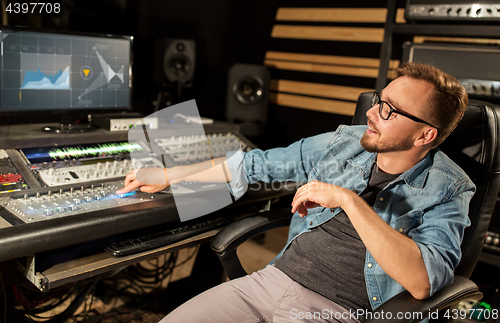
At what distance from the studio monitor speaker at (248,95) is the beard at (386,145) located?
143 centimetres

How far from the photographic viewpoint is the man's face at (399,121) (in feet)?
4.06

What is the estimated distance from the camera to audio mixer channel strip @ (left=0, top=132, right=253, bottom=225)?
3.94 ft

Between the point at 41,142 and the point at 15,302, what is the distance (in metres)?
0.93

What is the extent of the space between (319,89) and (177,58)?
1.24 m

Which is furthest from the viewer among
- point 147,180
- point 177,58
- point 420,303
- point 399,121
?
point 177,58

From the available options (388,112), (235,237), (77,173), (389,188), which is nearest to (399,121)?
(388,112)

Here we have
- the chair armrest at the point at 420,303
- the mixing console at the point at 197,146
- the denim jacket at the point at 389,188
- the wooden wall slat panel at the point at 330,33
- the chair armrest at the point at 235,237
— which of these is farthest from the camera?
the wooden wall slat panel at the point at 330,33

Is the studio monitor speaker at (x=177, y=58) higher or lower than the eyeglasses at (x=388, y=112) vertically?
higher

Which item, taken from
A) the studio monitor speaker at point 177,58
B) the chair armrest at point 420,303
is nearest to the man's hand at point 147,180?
the chair armrest at point 420,303

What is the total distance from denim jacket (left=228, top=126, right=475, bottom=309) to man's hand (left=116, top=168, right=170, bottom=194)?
259 millimetres

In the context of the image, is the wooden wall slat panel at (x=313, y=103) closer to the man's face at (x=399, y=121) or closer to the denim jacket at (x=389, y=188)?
the denim jacket at (x=389, y=188)

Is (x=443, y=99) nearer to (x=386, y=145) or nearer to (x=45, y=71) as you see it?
(x=386, y=145)

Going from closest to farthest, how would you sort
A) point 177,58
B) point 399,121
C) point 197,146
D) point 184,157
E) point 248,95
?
point 399,121 < point 184,157 < point 197,146 < point 177,58 < point 248,95

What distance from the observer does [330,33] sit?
9.99ft
